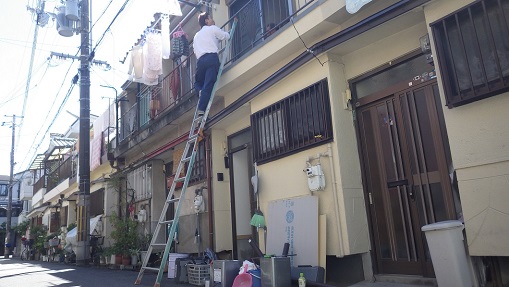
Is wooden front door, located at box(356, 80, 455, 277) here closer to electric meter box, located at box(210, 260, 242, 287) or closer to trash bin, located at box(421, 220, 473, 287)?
trash bin, located at box(421, 220, 473, 287)

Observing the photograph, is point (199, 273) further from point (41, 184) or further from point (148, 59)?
point (41, 184)

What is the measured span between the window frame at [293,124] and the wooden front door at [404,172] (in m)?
0.56

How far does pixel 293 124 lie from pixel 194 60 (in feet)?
15.3

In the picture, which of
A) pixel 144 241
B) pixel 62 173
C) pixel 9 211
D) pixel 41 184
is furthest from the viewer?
pixel 9 211

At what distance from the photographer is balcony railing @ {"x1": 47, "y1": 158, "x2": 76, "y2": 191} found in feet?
65.8

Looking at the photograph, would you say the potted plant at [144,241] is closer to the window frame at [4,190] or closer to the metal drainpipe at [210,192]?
the metal drainpipe at [210,192]

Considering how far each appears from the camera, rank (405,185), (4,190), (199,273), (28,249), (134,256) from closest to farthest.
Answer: (405,185), (199,273), (134,256), (28,249), (4,190)

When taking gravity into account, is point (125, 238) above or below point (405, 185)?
below

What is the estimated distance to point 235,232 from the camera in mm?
8039

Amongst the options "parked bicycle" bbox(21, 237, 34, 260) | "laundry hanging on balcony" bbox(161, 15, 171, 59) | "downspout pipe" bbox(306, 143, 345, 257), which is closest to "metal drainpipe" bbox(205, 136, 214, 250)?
"laundry hanging on balcony" bbox(161, 15, 171, 59)

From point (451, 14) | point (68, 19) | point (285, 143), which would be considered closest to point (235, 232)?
point (285, 143)

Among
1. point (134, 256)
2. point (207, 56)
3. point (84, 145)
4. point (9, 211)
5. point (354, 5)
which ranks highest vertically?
point (207, 56)

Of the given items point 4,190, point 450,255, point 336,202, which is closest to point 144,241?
point 336,202

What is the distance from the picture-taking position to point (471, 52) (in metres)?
4.03
